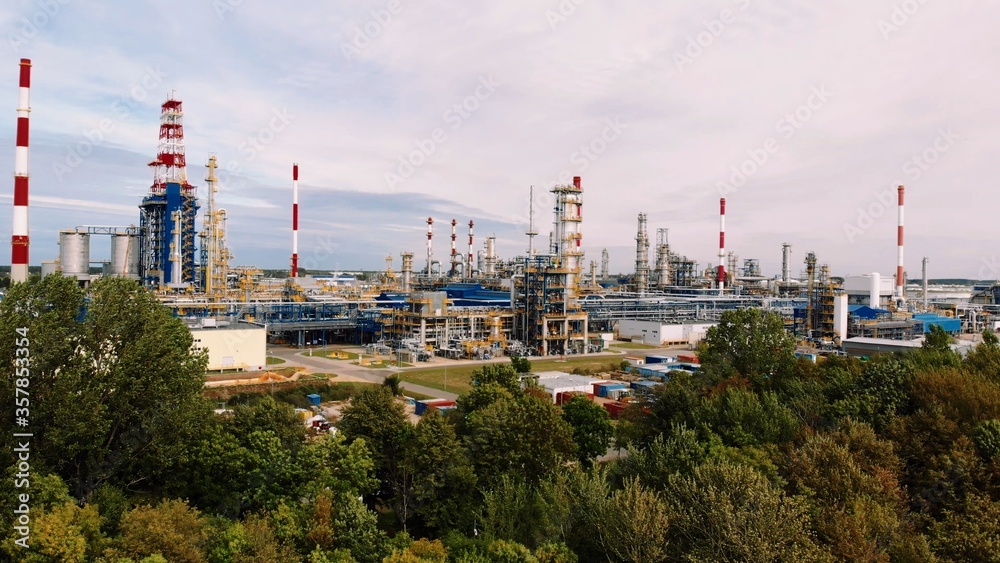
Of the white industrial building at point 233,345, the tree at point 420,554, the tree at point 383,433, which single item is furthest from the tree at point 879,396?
the white industrial building at point 233,345

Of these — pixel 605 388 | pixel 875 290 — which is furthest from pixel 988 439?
pixel 875 290

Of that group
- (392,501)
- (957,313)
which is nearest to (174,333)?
(392,501)

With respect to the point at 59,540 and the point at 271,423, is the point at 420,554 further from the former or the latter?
the point at 271,423

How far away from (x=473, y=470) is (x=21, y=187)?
20.9m

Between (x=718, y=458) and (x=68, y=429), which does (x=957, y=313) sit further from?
(x=68, y=429)

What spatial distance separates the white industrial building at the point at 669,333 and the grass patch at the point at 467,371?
764 cm

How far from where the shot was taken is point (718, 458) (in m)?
12.7

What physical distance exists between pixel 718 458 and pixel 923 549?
3761 millimetres

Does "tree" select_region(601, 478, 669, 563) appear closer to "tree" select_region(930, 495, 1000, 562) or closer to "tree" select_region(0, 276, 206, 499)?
"tree" select_region(930, 495, 1000, 562)

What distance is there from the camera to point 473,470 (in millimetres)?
14031

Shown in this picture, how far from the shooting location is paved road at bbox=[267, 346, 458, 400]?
89.6 feet

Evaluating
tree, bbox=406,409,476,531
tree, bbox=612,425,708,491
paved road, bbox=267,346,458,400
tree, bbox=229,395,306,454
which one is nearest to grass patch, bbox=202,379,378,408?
paved road, bbox=267,346,458,400

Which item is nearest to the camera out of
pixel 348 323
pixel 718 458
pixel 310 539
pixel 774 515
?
pixel 774 515

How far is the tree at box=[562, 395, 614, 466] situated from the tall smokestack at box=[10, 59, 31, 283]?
66.9ft
